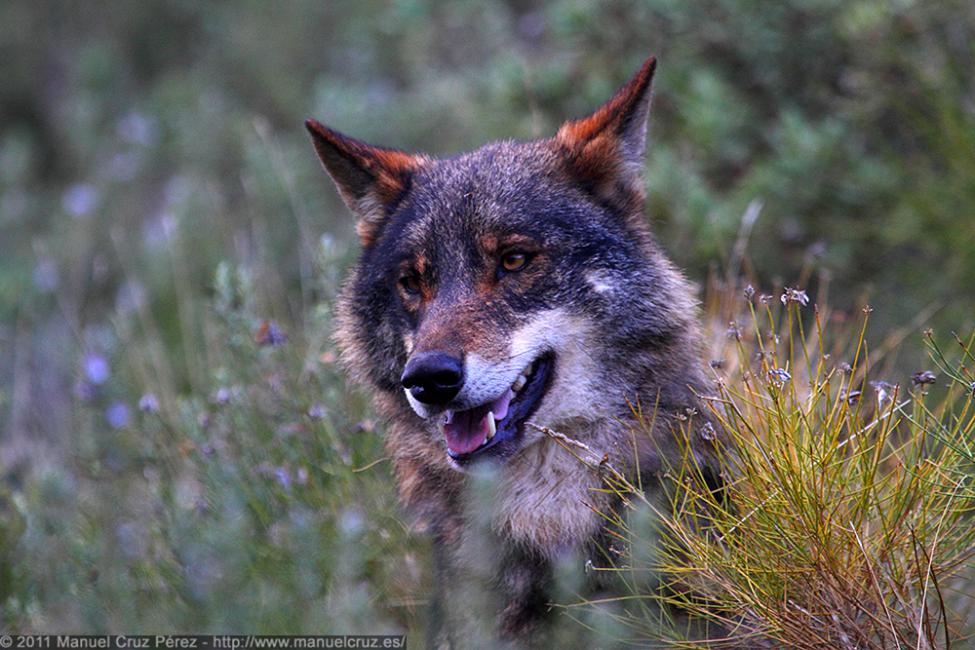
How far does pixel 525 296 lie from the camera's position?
360 cm

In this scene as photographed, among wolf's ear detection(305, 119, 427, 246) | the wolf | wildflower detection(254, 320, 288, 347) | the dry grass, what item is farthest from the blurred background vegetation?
the dry grass

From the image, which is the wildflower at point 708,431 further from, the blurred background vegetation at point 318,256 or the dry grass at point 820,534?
the blurred background vegetation at point 318,256

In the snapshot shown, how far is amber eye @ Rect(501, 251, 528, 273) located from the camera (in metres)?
3.66

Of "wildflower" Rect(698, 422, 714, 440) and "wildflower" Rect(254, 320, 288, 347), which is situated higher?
"wildflower" Rect(698, 422, 714, 440)

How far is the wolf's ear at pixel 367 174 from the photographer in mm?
4109

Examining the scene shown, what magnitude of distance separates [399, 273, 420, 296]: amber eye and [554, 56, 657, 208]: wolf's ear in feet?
2.19

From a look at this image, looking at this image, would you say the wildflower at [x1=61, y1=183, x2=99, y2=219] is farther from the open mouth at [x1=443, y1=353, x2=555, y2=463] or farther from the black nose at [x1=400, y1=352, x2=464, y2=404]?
the black nose at [x1=400, y1=352, x2=464, y2=404]

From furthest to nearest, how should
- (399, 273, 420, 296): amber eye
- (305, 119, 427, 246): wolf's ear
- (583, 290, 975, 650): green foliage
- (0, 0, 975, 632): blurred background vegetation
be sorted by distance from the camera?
(0, 0, 975, 632): blurred background vegetation → (305, 119, 427, 246): wolf's ear → (399, 273, 420, 296): amber eye → (583, 290, 975, 650): green foliage

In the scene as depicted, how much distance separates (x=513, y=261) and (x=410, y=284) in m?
0.40

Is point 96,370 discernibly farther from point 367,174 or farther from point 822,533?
point 822,533

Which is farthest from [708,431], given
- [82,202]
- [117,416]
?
[82,202]

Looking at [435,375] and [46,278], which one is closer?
[435,375]

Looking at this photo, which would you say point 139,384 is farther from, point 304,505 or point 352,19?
point 352,19

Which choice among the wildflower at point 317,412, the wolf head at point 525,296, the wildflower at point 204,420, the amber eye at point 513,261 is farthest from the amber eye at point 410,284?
the wildflower at point 204,420
